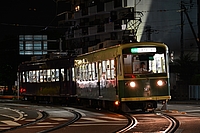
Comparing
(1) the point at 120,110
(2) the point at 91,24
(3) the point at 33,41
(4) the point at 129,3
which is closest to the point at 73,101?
(1) the point at 120,110

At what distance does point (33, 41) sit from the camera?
47.7 metres

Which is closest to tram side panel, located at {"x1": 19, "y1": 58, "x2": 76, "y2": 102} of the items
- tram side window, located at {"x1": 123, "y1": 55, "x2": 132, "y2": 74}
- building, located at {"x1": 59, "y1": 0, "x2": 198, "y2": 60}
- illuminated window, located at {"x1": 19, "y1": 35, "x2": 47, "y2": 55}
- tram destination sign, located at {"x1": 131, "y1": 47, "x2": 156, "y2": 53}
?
illuminated window, located at {"x1": 19, "y1": 35, "x2": 47, "y2": 55}

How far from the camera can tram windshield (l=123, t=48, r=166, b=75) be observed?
21047 millimetres

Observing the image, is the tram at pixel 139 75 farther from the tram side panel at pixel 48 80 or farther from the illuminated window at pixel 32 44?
the illuminated window at pixel 32 44

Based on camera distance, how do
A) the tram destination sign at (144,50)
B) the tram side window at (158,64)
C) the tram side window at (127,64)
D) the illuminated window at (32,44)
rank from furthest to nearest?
the illuminated window at (32,44)
the tram side window at (158,64)
the tram destination sign at (144,50)
the tram side window at (127,64)

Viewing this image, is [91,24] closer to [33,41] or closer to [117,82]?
[33,41]

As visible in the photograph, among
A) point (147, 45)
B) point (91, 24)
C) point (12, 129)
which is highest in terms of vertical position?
point (91, 24)

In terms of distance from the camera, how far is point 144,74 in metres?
21.1

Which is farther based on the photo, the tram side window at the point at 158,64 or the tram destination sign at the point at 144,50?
the tram side window at the point at 158,64

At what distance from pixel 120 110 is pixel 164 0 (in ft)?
118

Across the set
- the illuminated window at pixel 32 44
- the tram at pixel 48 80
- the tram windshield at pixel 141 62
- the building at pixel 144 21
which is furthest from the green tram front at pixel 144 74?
the building at pixel 144 21

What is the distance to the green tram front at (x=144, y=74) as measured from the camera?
21.1 meters

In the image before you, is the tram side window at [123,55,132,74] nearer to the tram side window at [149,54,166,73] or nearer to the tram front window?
the tram front window

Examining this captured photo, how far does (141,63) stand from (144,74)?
481mm
